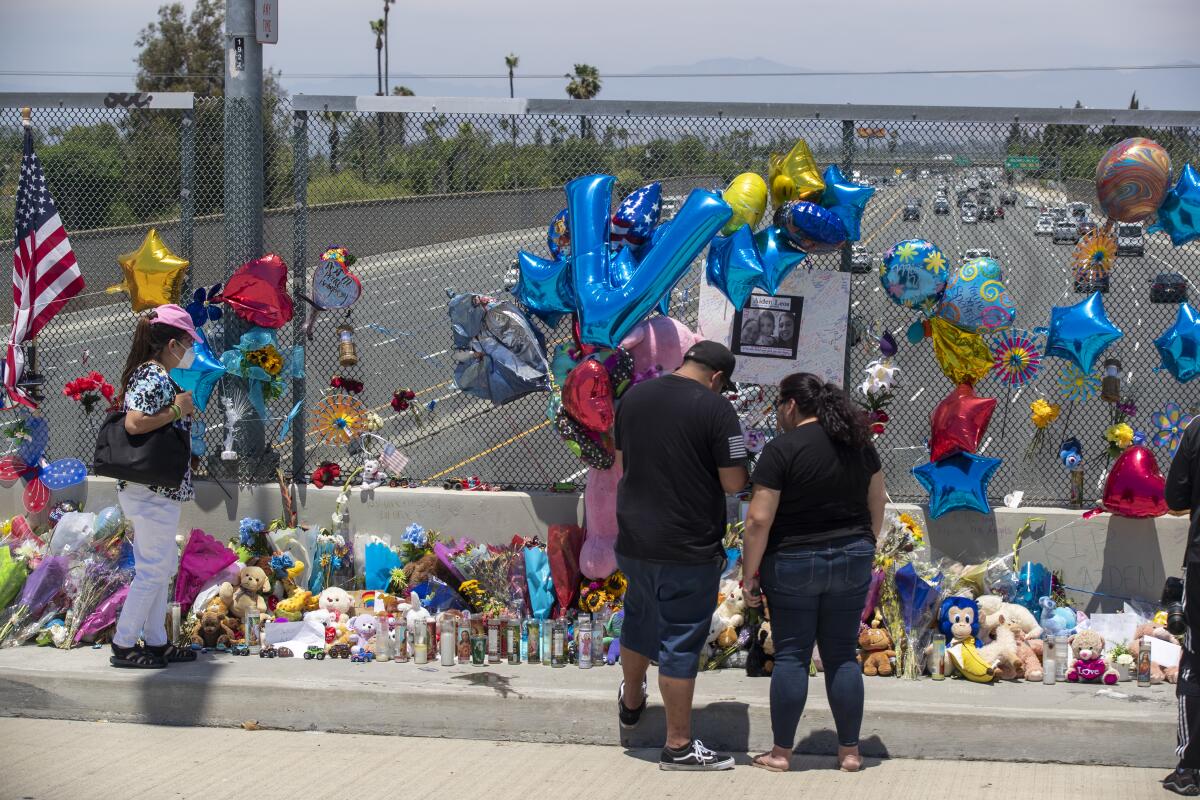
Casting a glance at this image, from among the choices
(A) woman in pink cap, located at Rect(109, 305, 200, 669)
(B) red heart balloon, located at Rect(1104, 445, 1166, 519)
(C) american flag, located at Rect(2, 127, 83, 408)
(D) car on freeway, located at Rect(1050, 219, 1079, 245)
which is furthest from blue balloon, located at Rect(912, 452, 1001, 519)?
(C) american flag, located at Rect(2, 127, 83, 408)

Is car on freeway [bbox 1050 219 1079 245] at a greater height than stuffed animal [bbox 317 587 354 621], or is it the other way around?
car on freeway [bbox 1050 219 1079 245]

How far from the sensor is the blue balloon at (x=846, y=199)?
21.8 ft

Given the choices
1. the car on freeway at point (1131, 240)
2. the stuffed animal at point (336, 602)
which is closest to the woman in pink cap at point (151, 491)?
the stuffed animal at point (336, 602)

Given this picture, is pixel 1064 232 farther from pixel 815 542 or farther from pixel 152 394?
pixel 152 394

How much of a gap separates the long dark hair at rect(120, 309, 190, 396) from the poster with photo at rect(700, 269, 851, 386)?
8.73 feet

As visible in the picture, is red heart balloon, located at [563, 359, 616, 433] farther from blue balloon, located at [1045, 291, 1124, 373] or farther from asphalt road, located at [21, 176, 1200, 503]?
blue balloon, located at [1045, 291, 1124, 373]

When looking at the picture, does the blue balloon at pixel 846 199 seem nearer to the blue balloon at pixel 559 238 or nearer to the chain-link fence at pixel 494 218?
the chain-link fence at pixel 494 218

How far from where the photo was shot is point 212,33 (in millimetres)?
51906

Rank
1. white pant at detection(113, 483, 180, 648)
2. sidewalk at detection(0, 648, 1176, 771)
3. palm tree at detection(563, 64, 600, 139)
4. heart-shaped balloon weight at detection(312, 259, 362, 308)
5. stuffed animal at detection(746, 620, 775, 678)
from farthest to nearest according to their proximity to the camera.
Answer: palm tree at detection(563, 64, 600, 139) < heart-shaped balloon weight at detection(312, 259, 362, 308) < stuffed animal at detection(746, 620, 775, 678) < white pant at detection(113, 483, 180, 648) < sidewalk at detection(0, 648, 1176, 771)

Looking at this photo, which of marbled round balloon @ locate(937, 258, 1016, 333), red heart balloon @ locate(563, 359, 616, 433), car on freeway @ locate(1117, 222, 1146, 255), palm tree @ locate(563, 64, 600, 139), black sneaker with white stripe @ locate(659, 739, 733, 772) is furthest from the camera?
palm tree @ locate(563, 64, 600, 139)

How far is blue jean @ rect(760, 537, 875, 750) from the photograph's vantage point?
5.09 m

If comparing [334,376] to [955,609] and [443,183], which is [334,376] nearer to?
[443,183]

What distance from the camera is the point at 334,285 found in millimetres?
7309

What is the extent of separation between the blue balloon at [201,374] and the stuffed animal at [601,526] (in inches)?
85.7
